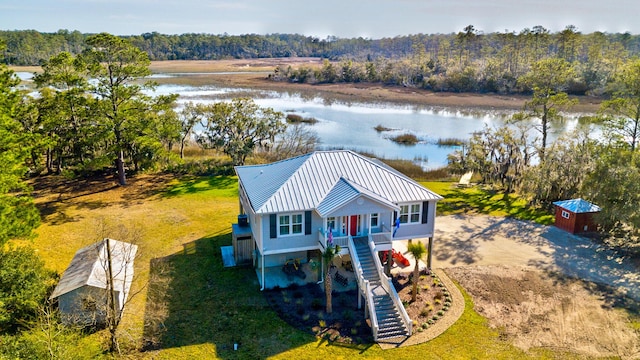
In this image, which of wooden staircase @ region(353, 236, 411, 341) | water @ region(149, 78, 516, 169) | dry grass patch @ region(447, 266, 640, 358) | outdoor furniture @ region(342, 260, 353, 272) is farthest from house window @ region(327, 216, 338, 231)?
water @ region(149, 78, 516, 169)

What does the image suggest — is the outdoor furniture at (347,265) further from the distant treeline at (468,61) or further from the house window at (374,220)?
the distant treeline at (468,61)

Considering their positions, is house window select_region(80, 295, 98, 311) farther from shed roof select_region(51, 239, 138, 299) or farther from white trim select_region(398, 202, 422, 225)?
white trim select_region(398, 202, 422, 225)

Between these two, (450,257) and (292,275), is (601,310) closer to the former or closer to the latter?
(450,257)

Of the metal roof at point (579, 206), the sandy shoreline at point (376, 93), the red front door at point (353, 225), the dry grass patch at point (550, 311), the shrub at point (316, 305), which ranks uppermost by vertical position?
the sandy shoreline at point (376, 93)

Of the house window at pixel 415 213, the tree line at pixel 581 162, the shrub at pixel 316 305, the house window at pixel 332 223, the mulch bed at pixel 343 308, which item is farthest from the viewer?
the tree line at pixel 581 162

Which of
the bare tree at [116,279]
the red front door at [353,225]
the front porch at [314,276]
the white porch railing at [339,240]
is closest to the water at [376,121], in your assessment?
the front porch at [314,276]

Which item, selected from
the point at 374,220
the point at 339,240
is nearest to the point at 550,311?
the point at 374,220
